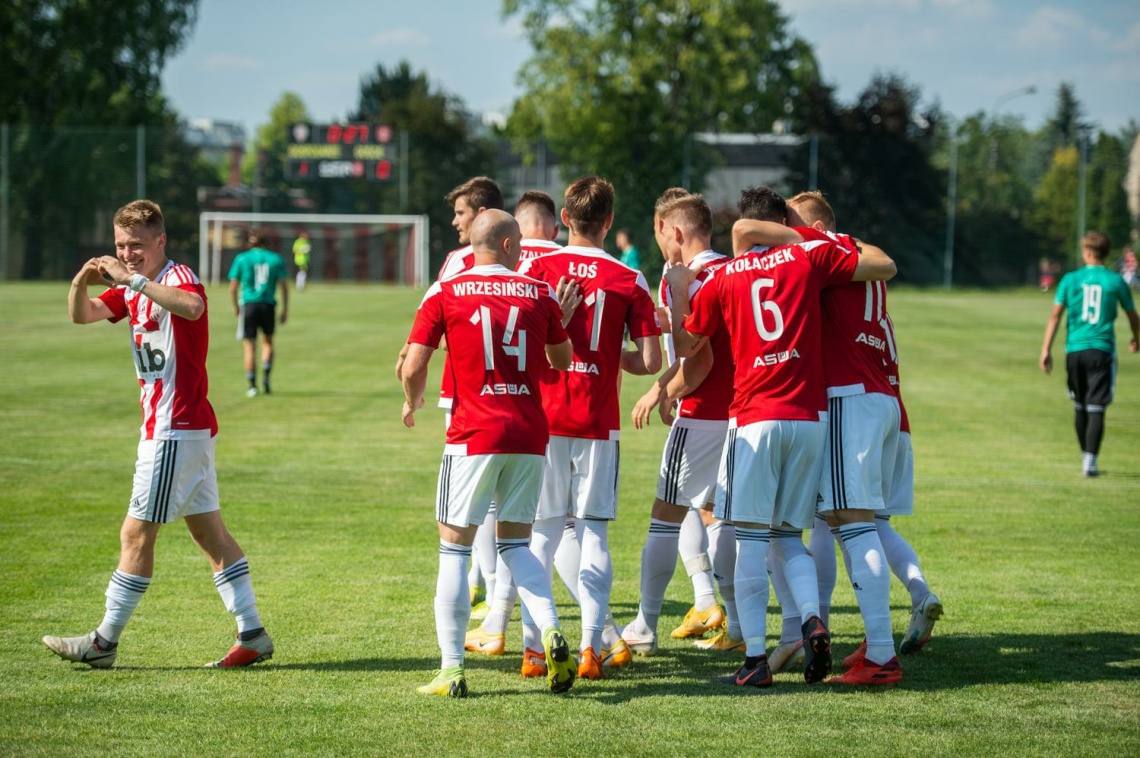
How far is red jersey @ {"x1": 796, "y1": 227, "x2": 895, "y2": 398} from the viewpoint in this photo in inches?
219

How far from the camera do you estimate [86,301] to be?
5.75m

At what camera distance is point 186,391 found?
5.57 metres

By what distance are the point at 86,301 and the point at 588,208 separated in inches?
97.0

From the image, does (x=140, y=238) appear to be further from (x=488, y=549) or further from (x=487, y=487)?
(x=488, y=549)

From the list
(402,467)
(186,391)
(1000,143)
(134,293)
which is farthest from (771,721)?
(1000,143)

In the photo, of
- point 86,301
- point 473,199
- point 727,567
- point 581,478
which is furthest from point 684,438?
point 86,301

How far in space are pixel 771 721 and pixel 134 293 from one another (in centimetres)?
346

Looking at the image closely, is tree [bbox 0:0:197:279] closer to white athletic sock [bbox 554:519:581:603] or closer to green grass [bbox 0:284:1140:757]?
green grass [bbox 0:284:1140:757]

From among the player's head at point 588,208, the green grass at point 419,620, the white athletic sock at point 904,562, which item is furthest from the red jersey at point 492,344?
the white athletic sock at point 904,562

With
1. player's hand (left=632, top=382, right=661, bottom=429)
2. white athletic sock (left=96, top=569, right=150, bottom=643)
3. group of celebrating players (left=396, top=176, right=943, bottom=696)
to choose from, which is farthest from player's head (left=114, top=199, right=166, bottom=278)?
player's hand (left=632, top=382, right=661, bottom=429)

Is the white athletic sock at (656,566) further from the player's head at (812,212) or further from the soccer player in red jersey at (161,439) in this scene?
the soccer player in red jersey at (161,439)

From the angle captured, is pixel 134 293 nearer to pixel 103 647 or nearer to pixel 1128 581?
pixel 103 647

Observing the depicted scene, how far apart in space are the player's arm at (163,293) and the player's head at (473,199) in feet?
5.34

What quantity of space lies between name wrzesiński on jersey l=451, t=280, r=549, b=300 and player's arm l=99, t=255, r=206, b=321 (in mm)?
1245
